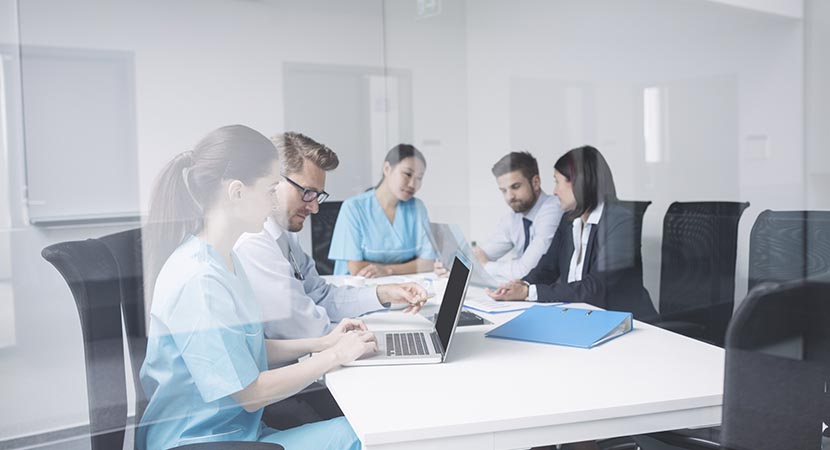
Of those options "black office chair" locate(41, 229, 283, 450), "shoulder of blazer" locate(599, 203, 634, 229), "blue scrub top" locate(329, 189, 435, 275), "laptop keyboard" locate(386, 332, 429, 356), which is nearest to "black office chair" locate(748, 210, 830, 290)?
"shoulder of blazer" locate(599, 203, 634, 229)

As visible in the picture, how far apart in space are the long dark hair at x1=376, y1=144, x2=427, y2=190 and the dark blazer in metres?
0.76

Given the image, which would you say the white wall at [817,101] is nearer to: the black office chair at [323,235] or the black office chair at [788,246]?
the black office chair at [788,246]

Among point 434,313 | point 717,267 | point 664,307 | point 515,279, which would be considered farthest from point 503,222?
point 434,313

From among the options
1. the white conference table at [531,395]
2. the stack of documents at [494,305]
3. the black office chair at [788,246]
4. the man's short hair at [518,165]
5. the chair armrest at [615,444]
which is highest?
the man's short hair at [518,165]

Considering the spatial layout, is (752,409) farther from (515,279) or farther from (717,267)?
(515,279)

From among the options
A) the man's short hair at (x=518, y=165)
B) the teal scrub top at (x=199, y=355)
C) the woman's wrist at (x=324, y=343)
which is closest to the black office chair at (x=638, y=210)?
the man's short hair at (x=518, y=165)

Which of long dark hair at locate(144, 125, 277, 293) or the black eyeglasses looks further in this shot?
the black eyeglasses

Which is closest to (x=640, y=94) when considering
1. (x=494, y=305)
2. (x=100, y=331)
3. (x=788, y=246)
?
(x=788, y=246)

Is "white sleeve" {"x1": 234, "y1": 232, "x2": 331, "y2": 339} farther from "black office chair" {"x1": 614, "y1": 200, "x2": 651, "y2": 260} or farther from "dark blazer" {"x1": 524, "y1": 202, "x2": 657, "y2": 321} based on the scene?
"black office chair" {"x1": 614, "y1": 200, "x2": 651, "y2": 260}

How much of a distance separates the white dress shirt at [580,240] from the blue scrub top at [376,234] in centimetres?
61

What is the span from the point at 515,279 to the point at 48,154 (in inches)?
73.6

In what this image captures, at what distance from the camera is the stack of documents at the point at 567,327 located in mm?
1614

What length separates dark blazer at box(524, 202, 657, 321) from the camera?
2.81m

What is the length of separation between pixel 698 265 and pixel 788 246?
53cm
